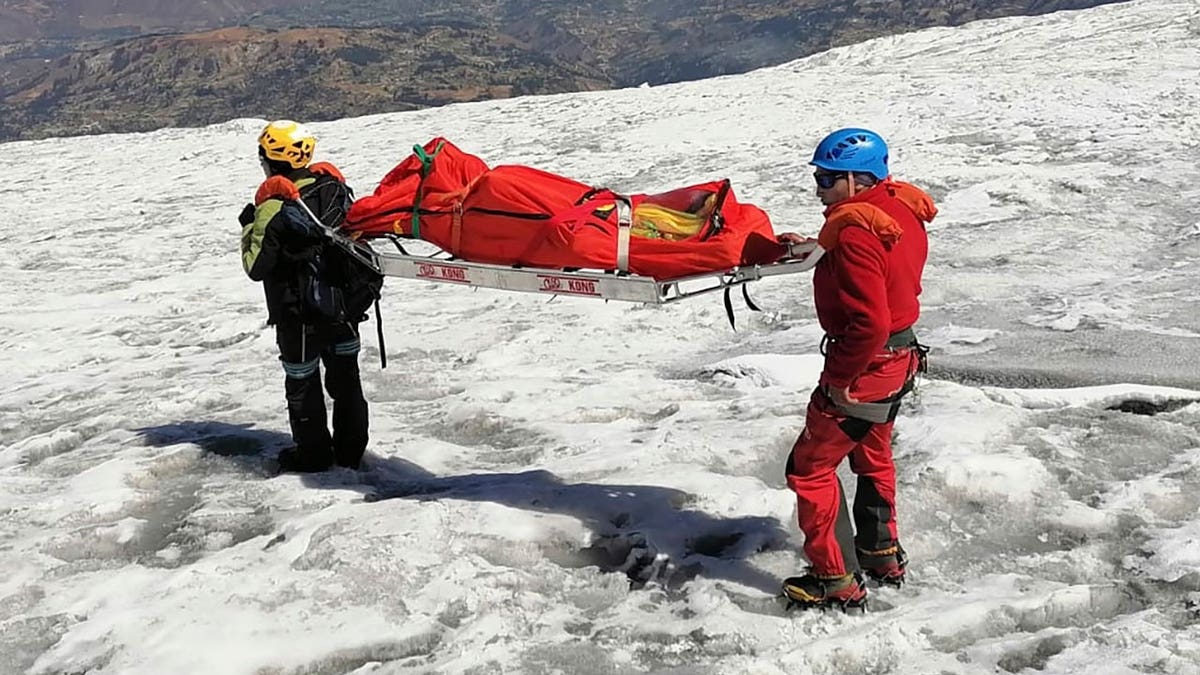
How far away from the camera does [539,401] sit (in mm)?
7180

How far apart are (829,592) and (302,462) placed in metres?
3.54

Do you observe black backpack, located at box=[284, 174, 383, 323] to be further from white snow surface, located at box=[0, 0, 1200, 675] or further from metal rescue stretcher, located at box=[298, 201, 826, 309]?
white snow surface, located at box=[0, 0, 1200, 675]

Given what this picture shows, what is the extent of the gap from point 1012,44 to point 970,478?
2077 cm

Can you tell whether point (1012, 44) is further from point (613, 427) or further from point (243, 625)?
point (243, 625)

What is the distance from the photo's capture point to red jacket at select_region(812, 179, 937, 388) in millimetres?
3596

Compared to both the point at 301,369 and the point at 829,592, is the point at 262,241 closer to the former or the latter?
the point at 301,369

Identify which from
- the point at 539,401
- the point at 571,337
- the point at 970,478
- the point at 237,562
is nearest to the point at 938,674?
the point at 970,478

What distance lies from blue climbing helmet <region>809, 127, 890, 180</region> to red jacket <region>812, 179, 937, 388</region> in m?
0.10

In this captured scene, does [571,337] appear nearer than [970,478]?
No

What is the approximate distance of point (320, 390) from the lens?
602cm

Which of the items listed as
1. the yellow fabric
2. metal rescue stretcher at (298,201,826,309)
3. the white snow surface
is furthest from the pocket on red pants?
the yellow fabric

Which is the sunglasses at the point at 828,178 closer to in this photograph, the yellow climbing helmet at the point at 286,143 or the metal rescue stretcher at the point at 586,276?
the metal rescue stretcher at the point at 586,276

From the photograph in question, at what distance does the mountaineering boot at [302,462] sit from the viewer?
6.07 metres

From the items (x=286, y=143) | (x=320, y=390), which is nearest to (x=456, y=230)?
(x=286, y=143)
